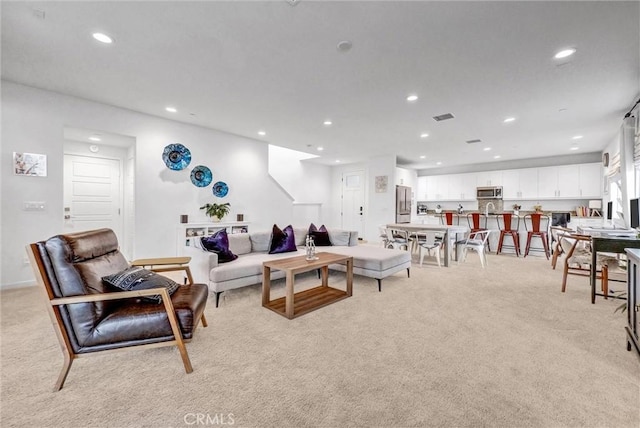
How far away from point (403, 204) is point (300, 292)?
562cm

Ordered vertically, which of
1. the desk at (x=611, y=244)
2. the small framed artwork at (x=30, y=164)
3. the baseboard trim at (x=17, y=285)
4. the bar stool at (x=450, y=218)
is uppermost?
the small framed artwork at (x=30, y=164)

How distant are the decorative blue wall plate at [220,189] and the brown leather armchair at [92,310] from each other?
3.43 meters

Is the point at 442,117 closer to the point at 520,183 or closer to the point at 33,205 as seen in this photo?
the point at 520,183

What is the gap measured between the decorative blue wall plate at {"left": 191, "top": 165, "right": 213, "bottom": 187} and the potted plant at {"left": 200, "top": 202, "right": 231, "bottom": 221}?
0.42 metres

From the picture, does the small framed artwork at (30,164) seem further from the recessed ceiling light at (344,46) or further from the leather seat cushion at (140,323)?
the recessed ceiling light at (344,46)

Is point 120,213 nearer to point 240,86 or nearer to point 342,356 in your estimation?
point 240,86

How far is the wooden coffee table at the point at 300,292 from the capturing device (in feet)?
8.69

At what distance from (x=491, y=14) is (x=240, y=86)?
268cm

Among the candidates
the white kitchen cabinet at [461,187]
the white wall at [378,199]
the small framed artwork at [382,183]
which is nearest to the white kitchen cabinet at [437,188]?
the white kitchen cabinet at [461,187]

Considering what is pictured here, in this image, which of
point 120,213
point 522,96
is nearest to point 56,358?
point 120,213

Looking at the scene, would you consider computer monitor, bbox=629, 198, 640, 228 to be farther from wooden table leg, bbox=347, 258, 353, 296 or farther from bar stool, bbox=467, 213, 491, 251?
wooden table leg, bbox=347, 258, 353, 296

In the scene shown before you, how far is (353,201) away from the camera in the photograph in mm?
8984

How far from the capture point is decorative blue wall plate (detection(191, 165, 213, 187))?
5030mm

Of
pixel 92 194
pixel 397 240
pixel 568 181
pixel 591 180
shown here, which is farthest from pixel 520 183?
pixel 92 194
